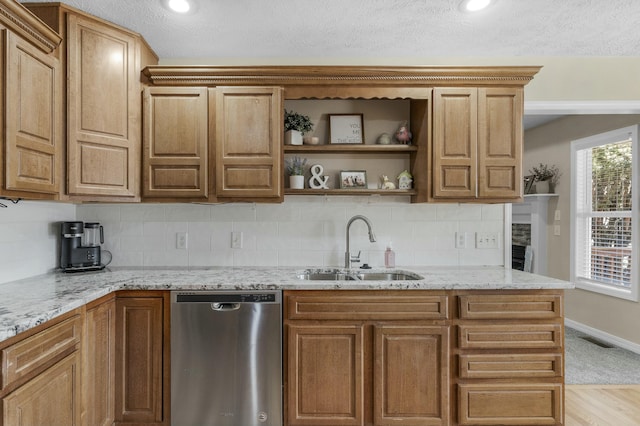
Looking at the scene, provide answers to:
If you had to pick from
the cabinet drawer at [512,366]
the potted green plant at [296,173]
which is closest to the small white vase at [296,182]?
the potted green plant at [296,173]

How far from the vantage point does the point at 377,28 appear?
2334 mm

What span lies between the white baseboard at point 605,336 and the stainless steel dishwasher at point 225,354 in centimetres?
353

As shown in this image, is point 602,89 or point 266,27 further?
point 602,89

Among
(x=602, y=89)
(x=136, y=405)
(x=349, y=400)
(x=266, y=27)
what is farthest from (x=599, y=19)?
(x=136, y=405)

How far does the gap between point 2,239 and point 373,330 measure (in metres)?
2.16

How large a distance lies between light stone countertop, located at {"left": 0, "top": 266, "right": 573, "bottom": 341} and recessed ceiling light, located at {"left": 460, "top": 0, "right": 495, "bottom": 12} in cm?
159

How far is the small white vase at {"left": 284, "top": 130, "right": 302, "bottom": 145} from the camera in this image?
2.58 meters

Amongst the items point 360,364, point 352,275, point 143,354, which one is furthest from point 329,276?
point 143,354

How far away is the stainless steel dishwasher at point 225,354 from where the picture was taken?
208 centimetres

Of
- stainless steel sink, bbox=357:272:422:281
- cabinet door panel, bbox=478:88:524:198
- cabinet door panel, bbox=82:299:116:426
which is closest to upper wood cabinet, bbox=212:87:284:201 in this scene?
stainless steel sink, bbox=357:272:422:281

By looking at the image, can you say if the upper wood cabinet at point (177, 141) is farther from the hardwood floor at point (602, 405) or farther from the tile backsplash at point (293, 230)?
the hardwood floor at point (602, 405)

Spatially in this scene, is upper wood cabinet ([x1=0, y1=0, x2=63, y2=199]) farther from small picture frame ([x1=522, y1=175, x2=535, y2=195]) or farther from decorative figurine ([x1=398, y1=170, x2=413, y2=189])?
small picture frame ([x1=522, y1=175, x2=535, y2=195])

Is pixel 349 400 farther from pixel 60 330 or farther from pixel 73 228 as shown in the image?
pixel 73 228

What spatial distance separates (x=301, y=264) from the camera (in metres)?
2.77
